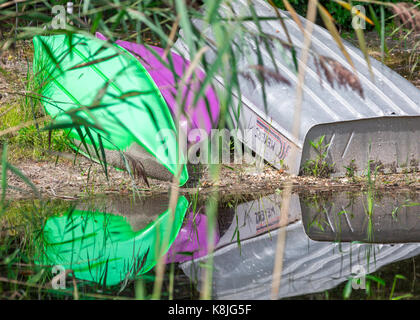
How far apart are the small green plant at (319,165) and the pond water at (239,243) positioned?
10.3 inches

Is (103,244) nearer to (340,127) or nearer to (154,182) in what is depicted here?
(154,182)

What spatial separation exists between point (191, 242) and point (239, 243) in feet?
0.63

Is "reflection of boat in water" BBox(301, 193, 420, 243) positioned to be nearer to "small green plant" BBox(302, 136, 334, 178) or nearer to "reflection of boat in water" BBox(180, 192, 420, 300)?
"reflection of boat in water" BBox(180, 192, 420, 300)

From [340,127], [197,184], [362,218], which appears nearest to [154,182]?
[197,184]

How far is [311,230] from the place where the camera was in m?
2.89

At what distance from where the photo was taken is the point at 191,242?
2693 mm

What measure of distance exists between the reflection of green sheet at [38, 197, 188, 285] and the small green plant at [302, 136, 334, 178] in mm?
838

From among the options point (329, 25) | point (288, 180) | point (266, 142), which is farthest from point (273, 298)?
point (266, 142)

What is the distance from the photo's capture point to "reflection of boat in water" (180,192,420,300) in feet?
7.10

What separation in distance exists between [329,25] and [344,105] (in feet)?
7.30

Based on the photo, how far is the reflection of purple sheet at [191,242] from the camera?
2488mm

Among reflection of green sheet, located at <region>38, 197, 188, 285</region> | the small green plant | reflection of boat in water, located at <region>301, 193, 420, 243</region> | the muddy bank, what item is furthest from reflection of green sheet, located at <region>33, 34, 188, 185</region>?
reflection of boat in water, located at <region>301, 193, 420, 243</region>

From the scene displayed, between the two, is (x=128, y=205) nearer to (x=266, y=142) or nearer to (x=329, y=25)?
(x=266, y=142)
